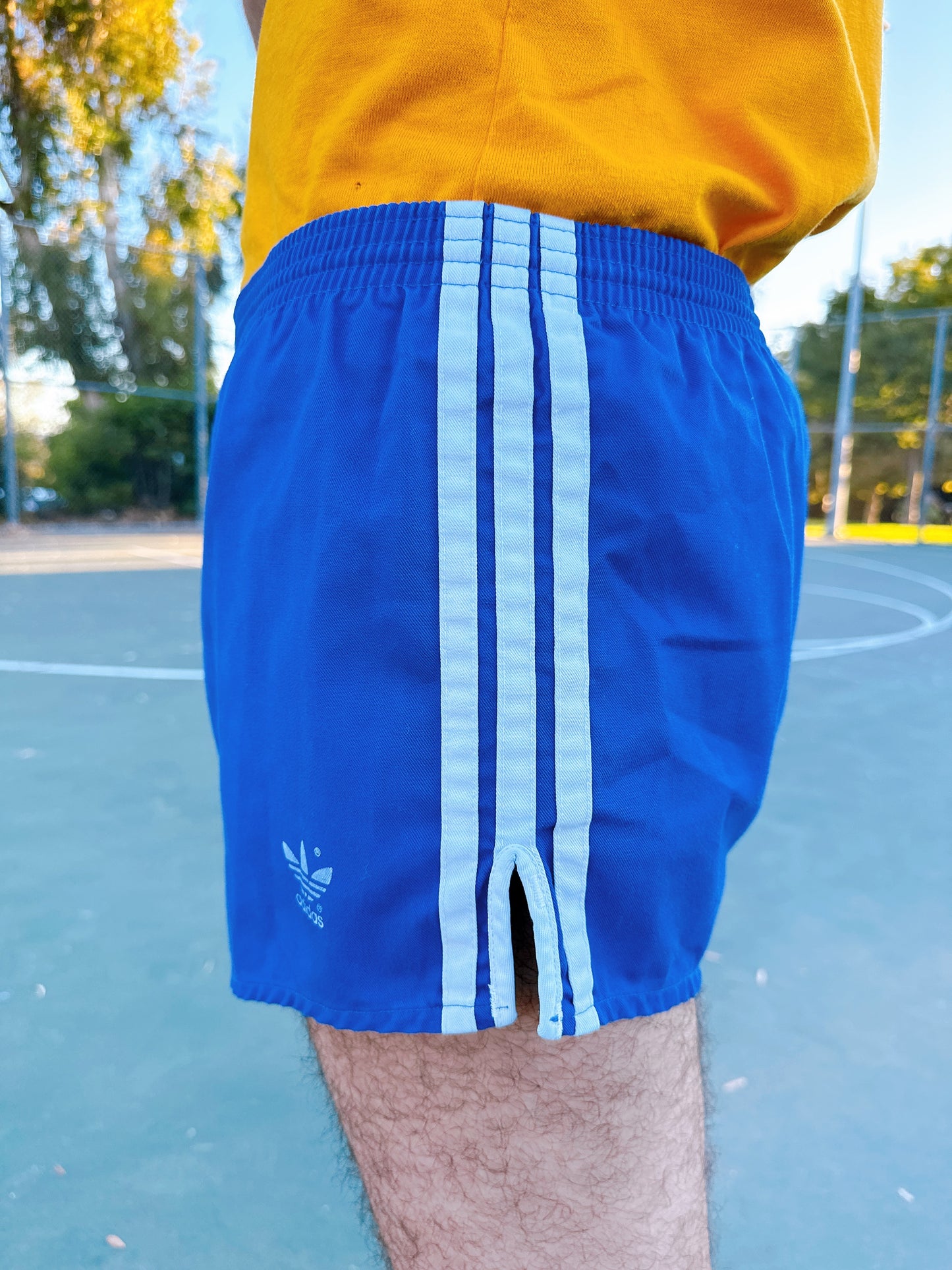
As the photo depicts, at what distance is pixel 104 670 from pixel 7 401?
25.2 ft

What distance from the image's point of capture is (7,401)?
32.8 feet

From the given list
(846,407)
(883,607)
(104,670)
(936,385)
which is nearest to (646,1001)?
(104,670)

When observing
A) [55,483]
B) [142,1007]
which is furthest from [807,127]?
[55,483]

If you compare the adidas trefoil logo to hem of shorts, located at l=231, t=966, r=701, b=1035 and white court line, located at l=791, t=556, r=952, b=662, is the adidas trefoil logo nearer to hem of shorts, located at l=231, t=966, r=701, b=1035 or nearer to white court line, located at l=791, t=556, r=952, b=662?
hem of shorts, located at l=231, t=966, r=701, b=1035

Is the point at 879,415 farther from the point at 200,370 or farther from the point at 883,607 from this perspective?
the point at 883,607

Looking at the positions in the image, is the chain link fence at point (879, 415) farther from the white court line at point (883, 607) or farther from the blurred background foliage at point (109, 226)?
the blurred background foliage at point (109, 226)

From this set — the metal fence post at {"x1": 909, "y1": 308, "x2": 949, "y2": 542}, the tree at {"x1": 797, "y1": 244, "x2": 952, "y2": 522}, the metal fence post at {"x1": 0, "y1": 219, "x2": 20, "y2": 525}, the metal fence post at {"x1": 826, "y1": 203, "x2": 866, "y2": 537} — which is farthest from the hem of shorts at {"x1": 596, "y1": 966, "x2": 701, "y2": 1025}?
the metal fence post at {"x1": 826, "y1": 203, "x2": 866, "y2": 537}

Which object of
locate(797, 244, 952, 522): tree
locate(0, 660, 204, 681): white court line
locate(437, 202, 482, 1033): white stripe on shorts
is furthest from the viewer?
locate(797, 244, 952, 522): tree

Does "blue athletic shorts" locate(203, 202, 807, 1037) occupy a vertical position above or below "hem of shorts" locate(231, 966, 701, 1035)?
above

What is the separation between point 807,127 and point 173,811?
1.92 m

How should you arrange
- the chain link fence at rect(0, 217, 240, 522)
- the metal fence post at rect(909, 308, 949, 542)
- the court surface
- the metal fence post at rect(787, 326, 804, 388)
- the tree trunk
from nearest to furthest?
the court surface
the chain link fence at rect(0, 217, 240, 522)
the tree trunk
the metal fence post at rect(909, 308, 949, 542)
the metal fence post at rect(787, 326, 804, 388)

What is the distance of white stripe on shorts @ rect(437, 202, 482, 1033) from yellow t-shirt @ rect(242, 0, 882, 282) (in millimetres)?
105

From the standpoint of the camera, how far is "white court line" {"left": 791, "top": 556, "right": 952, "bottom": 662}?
14.5ft

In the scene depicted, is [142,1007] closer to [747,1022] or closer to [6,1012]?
[6,1012]
